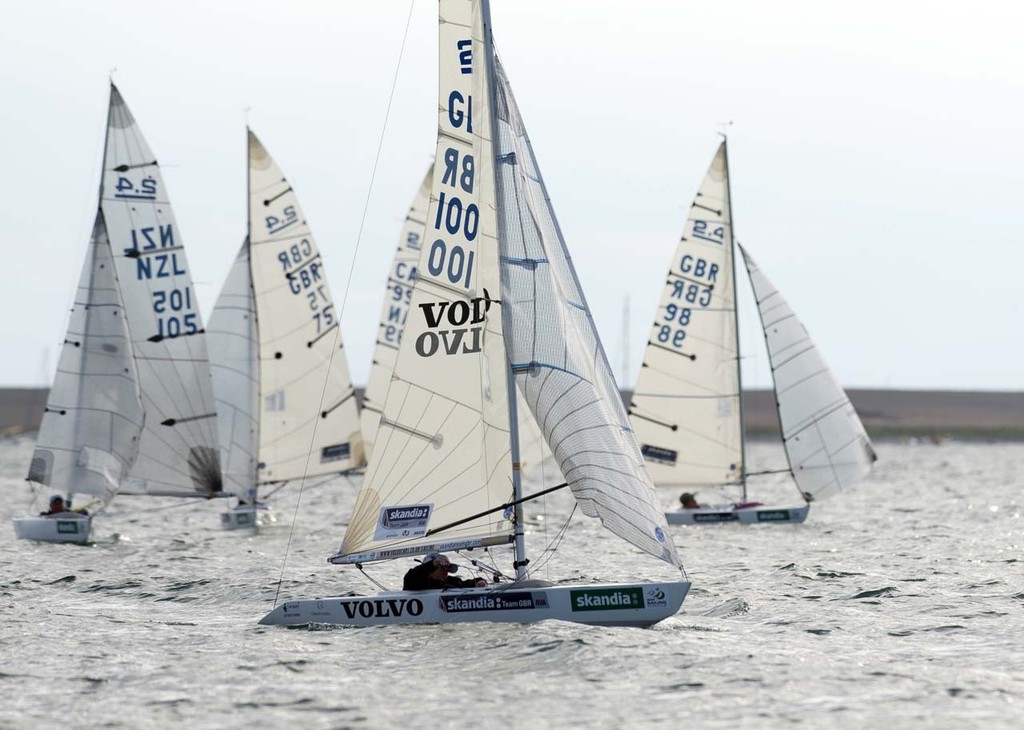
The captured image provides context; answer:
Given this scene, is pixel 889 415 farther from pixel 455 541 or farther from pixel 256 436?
pixel 455 541

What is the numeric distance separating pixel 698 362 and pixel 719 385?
69 centimetres

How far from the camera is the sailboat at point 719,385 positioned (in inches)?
1233

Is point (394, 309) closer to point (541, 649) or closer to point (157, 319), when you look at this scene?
point (157, 319)

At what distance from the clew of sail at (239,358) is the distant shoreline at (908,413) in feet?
254

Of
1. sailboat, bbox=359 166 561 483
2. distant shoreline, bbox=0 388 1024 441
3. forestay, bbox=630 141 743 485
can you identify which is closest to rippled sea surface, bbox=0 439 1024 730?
forestay, bbox=630 141 743 485

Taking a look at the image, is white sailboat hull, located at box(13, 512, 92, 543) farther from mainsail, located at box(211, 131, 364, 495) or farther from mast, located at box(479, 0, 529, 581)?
mast, located at box(479, 0, 529, 581)

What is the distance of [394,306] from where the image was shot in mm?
37125

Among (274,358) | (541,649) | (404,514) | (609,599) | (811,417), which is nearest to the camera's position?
(541,649)

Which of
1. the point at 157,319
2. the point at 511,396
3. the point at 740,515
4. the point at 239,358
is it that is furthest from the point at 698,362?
the point at 511,396

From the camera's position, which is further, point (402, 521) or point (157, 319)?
point (157, 319)

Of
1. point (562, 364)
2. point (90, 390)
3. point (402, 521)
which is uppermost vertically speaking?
point (90, 390)

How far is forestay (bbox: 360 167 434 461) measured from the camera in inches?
1447

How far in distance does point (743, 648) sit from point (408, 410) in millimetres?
4444

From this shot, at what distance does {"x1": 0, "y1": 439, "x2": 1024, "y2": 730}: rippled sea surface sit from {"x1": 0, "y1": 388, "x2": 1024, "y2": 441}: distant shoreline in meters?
86.0
